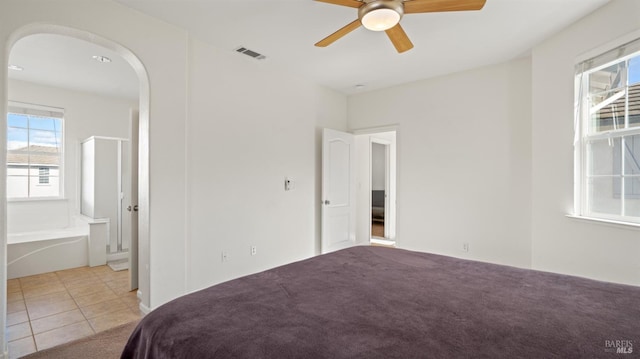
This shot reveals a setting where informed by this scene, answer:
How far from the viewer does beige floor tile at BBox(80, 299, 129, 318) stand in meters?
2.73

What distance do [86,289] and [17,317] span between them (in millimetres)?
675

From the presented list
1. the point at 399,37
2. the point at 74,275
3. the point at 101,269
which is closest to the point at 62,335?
the point at 74,275

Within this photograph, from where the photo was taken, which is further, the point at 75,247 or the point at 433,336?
the point at 75,247

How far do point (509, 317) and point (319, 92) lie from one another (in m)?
3.99

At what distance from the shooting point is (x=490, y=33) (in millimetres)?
2873

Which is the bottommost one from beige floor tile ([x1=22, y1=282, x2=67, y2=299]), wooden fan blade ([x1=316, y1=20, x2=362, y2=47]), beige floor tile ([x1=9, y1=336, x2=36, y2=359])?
beige floor tile ([x1=9, y1=336, x2=36, y2=359])

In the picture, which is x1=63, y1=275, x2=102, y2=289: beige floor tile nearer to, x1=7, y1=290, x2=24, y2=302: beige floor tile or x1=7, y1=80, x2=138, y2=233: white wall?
x1=7, y1=290, x2=24, y2=302: beige floor tile

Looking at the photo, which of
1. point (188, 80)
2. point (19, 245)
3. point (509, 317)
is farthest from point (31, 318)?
point (509, 317)

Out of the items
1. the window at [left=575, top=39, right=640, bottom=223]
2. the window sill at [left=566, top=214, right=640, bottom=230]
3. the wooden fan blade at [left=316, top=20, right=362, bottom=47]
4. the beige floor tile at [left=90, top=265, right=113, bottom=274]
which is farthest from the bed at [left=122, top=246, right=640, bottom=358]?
the beige floor tile at [left=90, top=265, right=113, bottom=274]

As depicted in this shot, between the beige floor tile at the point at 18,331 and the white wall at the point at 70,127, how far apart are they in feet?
8.65

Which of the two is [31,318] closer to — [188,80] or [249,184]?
[249,184]

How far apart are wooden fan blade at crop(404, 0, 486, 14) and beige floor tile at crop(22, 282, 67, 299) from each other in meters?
4.41

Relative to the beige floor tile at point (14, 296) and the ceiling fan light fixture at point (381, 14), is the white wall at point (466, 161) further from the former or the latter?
the beige floor tile at point (14, 296)

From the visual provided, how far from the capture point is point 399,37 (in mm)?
2301
